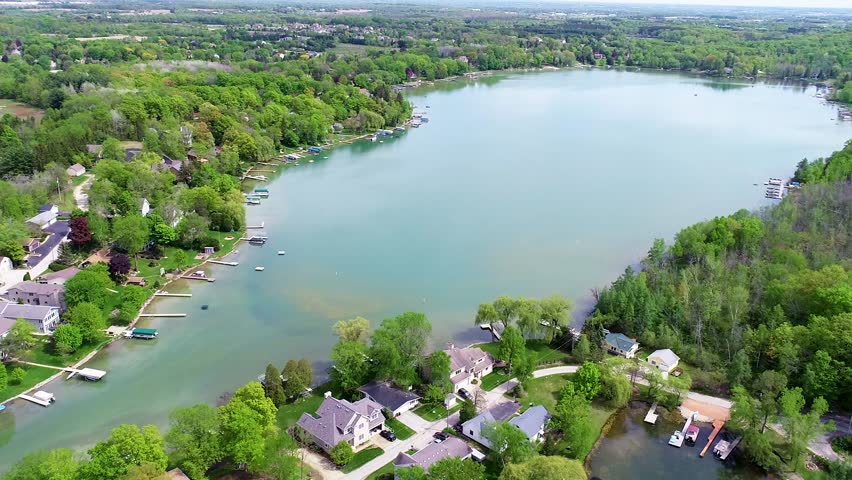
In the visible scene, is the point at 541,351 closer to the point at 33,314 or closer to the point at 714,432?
the point at 714,432

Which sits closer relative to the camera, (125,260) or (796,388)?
(796,388)

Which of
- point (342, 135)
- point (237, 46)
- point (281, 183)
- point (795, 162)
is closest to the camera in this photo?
point (281, 183)

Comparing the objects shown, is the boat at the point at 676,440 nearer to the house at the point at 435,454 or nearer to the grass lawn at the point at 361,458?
the house at the point at 435,454

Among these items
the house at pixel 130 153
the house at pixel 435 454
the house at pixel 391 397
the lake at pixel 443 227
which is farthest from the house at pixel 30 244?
the house at pixel 435 454

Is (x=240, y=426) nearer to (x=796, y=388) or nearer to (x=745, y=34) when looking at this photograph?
(x=796, y=388)

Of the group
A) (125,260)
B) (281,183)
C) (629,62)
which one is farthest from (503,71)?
(125,260)

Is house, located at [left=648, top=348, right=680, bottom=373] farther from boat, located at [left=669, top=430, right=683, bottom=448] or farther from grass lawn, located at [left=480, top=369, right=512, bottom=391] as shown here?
grass lawn, located at [left=480, top=369, right=512, bottom=391]
